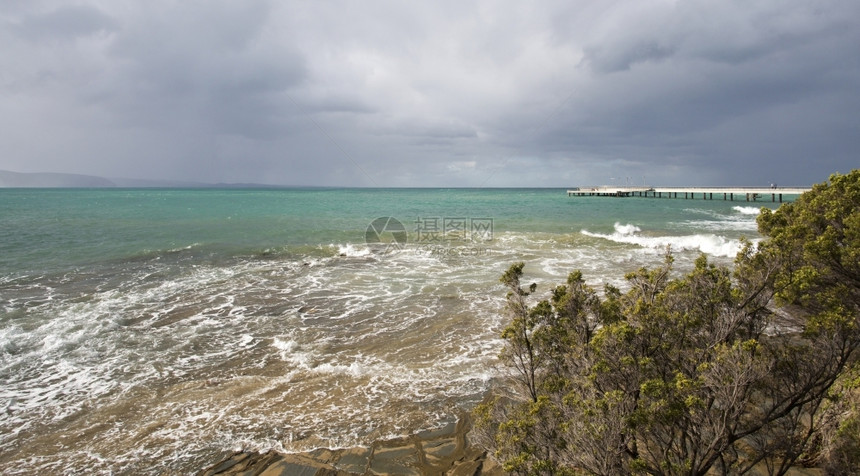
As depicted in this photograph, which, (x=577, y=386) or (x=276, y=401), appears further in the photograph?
(x=276, y=401)

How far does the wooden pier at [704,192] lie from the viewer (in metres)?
76.6

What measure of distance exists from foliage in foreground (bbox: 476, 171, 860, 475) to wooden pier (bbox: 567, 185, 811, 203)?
282 ft

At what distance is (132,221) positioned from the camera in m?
49.6

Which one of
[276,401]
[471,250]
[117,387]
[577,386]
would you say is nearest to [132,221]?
[471,250]

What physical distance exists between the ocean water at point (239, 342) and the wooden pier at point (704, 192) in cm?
6356

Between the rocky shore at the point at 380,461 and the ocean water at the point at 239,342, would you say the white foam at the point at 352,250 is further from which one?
the rocky shore at the point at 380,461

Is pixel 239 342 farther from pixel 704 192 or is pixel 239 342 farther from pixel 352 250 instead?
pixel 704 192

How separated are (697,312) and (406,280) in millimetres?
16640

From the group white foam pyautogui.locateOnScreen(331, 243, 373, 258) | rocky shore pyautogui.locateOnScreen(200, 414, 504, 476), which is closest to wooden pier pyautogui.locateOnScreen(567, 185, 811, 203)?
white foam pyautogui.locateOnScreen(331, 243, 373, 258)

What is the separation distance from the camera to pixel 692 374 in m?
5.94

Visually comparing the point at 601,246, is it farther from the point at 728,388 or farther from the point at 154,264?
the point at 154,264

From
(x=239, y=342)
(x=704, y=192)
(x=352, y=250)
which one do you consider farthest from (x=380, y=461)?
(x=704, y=192)

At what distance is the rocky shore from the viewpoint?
758 centimetres

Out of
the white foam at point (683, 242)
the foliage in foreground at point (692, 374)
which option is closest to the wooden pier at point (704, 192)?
the white foam at point (683, 242)
